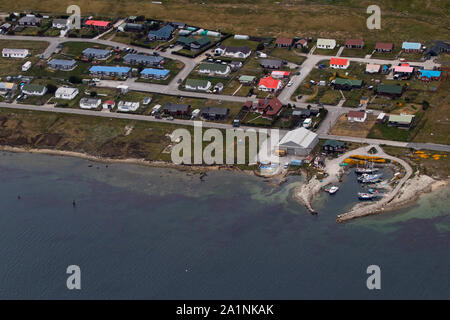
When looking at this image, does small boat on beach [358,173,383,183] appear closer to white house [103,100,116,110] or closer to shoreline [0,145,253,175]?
shoreline [0,145,253,175]

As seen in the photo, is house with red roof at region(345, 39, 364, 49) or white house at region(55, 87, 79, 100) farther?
house with red roof at region(345, 39, 364, 49)

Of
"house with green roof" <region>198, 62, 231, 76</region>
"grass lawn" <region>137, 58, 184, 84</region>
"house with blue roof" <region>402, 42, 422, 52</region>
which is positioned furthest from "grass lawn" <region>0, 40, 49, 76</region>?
"house with blue roof" <region>402, 42, 422, 52</region>

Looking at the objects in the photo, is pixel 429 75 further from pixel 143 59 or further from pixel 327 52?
pixel 143 59

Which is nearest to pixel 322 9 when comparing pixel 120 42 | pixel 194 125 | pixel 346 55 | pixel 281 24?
pixel 281 24

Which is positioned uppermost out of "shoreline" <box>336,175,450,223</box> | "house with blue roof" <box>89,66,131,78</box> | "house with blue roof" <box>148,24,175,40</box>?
"house with blue roof" <box>148,24,175,40</box>

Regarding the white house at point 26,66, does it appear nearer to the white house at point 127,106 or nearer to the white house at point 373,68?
the white house at point 127,106

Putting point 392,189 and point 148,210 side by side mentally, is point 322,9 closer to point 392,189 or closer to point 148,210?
point 392,189

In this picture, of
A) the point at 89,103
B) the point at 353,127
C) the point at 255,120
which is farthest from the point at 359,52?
the point at 89,103
